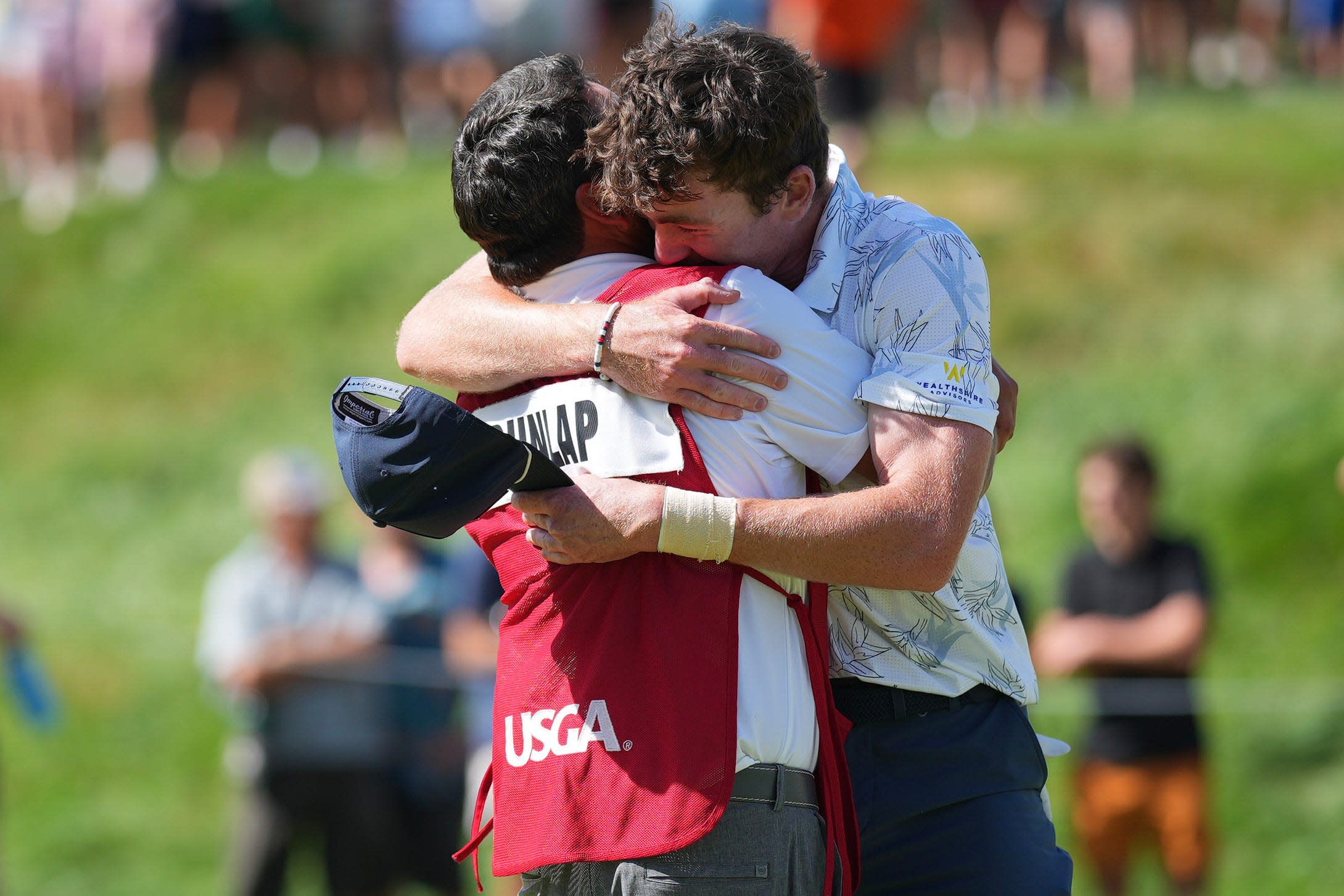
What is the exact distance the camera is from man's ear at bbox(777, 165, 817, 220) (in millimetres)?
2258

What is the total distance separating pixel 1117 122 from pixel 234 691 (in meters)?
7.17

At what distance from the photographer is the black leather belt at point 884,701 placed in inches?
95.7

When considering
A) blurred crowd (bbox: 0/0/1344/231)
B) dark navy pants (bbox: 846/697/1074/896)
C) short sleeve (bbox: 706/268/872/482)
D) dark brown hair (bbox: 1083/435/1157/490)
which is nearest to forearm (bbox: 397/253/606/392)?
short sleeve (bbox: 706/268/872/482)

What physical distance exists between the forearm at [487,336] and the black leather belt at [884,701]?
2.10ft

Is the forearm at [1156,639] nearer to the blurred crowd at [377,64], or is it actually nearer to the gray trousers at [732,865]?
the gray trousers at [732,865]

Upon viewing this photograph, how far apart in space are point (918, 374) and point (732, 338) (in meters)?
0.26

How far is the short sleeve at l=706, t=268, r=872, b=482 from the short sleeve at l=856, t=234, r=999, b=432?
40 millimetres

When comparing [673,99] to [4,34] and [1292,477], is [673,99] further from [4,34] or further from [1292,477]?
[4,34]

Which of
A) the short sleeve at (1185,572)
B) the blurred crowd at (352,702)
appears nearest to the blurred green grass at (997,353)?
the short sleeve at (1185,572)

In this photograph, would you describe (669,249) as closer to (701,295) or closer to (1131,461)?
(701,295)

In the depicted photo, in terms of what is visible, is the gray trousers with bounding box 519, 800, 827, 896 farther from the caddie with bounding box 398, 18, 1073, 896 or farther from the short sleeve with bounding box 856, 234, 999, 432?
the short sleeve with bounding box 856, 234, 999, 432

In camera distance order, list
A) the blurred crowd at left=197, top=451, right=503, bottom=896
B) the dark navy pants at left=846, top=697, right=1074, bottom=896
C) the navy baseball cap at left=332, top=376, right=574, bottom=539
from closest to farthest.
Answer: the navy baseball cap at left=332, top=376, right=574, bottom=539, the dark navy pants at left=846, top=697, right=1074, bottom=896, the blurred crowd at left=197, top=451, right=503, bottom=896

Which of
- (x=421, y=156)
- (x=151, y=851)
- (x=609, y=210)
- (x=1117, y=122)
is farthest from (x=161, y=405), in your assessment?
(x=609, y=210)

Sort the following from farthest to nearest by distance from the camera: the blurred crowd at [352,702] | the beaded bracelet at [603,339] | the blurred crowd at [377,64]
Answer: the blurred crowd at [377,64], the blurred crowd at [352,702], the beaded bracelet at [603,339]
